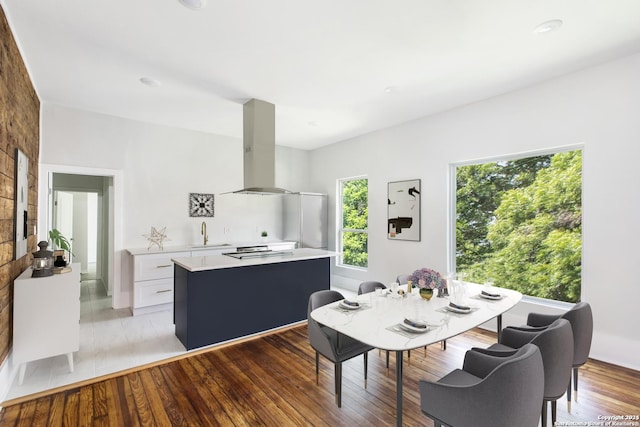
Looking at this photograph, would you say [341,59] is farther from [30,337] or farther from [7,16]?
[30,337]

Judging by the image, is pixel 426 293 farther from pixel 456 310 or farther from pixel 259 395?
pixel 259 395

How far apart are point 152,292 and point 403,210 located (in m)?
3.77

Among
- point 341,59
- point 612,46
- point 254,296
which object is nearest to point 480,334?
point 254,296

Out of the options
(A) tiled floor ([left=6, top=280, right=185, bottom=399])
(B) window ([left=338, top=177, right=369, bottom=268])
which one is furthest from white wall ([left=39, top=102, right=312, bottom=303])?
(B) window ([left=338, top=177, right=369, bottom=268])

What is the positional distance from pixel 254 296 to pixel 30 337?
1887 mm

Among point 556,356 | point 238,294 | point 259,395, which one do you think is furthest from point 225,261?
point 556,356

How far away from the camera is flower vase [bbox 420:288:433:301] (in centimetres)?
245

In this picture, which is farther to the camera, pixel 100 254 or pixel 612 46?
pixel 100 254

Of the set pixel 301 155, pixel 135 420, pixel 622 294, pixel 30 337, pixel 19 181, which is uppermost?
pixel 301 155

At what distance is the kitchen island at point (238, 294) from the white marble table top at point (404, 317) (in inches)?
54.2

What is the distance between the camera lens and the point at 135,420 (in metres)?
2.05

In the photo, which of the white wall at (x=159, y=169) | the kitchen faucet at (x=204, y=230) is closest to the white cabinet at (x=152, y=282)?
the white wall at (x=159, y=169)

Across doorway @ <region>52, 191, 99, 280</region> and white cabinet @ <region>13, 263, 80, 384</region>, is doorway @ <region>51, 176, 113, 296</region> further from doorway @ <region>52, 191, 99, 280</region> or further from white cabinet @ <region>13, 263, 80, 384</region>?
white cabinet @ <region>13, 263, 80, 384</region>

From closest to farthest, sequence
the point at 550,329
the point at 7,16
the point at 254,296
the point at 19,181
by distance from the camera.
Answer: the point at 550,329 < the point at 7,16 < the point at 19,181 < the point at 254,296
